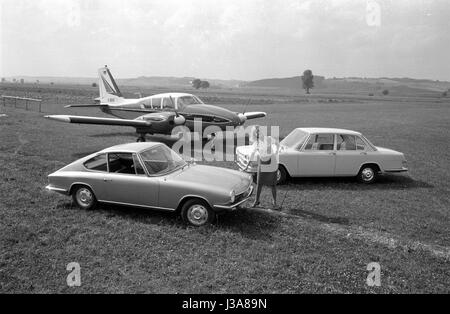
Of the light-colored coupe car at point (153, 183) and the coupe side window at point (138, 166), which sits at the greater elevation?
the coupe side window at point (138, 166)

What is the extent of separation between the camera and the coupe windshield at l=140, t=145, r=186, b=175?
769 centimetres

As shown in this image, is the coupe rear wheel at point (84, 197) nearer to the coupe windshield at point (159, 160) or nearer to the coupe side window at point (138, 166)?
the coupe side window at point (138, 166)

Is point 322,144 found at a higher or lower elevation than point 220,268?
higher

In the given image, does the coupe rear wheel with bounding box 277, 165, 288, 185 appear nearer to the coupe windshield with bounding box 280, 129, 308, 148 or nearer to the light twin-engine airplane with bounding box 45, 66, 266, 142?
the coupe windshield with bounding box 280, 129, 308, 148

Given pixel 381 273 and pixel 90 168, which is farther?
pixel 90 168

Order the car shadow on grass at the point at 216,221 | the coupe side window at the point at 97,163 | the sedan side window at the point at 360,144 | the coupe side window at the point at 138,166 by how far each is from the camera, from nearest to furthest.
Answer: the car shadow on grass at the point at 216,221 < the coupe side window at the point at 138,166 < the coupe side window at the point at 97,163 < the sedan side window at the point at 360,144

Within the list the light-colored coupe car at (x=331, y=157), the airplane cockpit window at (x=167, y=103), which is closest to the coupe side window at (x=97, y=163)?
the light-colored coupe car at (x=331, y=157)

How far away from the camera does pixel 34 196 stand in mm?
8992

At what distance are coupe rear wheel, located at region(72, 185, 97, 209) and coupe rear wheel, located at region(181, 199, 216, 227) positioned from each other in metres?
2.22

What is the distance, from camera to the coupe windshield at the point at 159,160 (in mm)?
7691

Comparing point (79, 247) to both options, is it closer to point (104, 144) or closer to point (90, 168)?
point (90, 168)

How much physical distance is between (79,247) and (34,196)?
11.3 feet

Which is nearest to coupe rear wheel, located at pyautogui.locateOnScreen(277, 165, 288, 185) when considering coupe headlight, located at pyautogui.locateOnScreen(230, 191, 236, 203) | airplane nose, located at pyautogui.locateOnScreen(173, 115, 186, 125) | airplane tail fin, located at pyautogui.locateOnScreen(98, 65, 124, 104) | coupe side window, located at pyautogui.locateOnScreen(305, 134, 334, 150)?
coupe side window, located at pyautogui.locateOnScreen(305, 134, 334, 150)
